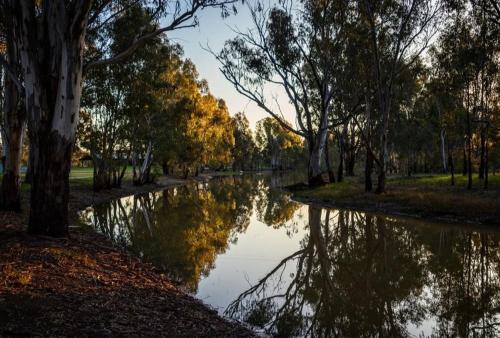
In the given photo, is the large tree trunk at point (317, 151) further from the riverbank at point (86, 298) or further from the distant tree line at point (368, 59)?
the riverbank at point (86, 298)

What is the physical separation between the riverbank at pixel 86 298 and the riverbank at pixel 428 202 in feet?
45.3

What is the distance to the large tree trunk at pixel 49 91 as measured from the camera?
9148mm

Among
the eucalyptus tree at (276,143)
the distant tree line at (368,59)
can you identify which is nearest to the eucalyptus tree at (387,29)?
Answer: the distant tree line at (368,59)

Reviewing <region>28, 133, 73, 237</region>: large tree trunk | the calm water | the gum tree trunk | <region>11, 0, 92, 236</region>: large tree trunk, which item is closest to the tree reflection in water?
the calm water

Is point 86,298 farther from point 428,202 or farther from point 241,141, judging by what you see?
point 241,141

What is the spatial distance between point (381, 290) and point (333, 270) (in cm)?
167

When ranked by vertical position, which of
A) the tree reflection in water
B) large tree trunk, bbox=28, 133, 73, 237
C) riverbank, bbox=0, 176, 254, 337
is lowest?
the tree reflection in water

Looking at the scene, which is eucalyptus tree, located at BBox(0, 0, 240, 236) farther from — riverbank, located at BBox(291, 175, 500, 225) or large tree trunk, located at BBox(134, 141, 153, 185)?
large tree trunk, located at BBox(134, 141, 153, 185)

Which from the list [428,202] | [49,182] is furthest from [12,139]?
[428,202]

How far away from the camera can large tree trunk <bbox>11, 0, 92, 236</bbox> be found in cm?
915

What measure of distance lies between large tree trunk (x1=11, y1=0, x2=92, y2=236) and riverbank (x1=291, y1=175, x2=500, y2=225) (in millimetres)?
15062

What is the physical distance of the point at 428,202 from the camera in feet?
66.6

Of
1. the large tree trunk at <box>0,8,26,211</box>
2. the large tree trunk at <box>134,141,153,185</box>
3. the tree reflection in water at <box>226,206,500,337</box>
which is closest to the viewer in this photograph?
the tree reflection in water at <box>226,206,500,337</box>

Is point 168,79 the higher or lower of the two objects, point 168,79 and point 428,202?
the higher
